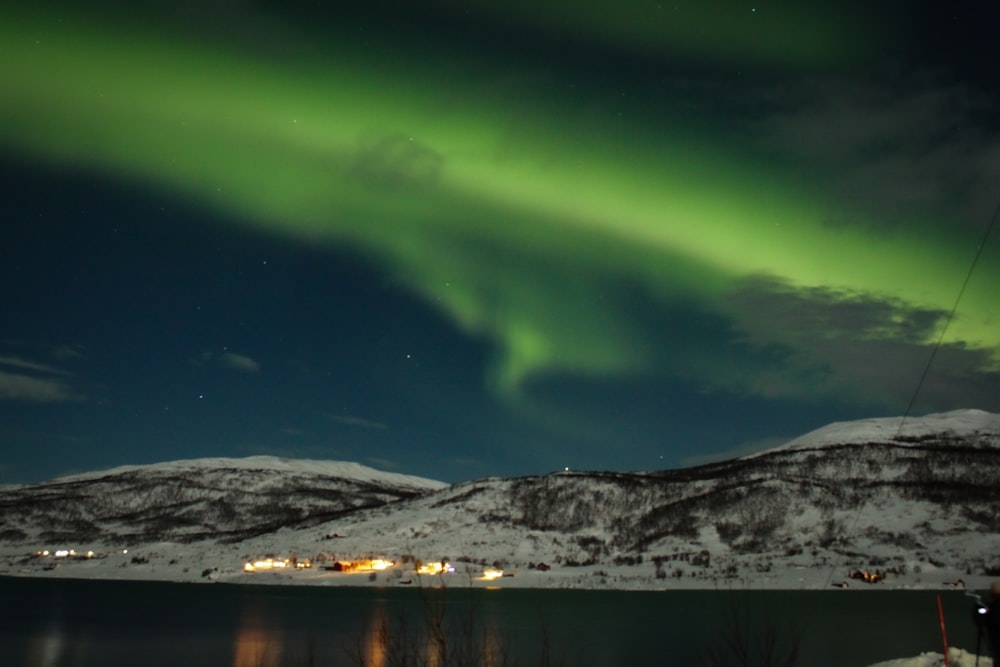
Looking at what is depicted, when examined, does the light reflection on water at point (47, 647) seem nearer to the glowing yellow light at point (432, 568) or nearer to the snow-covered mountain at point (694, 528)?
the snow-covered mountain at point (694, 528)

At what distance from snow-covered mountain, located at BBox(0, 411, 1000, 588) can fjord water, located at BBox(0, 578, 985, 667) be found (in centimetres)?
2005

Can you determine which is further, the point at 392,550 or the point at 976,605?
the point at 392,550

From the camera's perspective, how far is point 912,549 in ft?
383

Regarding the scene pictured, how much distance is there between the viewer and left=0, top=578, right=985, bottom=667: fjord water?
1560 inches

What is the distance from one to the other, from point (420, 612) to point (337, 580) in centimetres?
4507

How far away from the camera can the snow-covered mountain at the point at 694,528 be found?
111 meters

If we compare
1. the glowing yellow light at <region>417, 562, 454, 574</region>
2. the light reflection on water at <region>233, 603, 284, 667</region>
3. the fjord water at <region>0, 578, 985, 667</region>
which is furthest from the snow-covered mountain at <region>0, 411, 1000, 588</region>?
the light reflection on water at <region>233, 603, 284, 667</region>

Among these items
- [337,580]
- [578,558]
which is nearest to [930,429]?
[578,558]

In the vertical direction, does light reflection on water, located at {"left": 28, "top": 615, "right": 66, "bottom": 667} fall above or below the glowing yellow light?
below

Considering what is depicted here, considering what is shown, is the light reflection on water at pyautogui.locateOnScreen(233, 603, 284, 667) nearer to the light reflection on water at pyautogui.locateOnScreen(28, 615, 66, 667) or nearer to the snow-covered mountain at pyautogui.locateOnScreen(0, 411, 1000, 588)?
the light reflection on water at pyautogui.locateOnScreen(28, 615, 66, 667)

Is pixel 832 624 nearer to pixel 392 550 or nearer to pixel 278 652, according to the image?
pixel 278 652

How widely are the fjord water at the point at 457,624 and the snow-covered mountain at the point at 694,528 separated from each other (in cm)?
2005

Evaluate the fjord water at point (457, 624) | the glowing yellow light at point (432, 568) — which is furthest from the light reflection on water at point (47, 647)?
the glowing yellow light at point (432, 568)

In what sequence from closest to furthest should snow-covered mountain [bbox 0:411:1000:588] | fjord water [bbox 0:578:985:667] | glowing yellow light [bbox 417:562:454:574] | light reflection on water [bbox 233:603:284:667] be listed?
light reflection on water [bbox 233:603:284:667]
fjord water [bbox 0:578:985:667]
glowing yellow light [bbox 417:562:454:574]
snow-covered mountain [bbox 0:411:1000:588]
